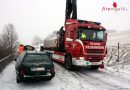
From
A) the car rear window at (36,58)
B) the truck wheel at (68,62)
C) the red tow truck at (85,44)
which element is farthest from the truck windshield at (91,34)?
the car rear window at (36,58)

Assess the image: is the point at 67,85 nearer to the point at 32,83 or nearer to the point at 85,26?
the point at 32,83

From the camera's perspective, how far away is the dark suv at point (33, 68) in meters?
9.24

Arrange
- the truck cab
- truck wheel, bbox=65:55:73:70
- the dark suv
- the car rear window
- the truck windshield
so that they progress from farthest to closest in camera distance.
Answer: truck wheel, bbox=65:55:73:70
the truck windshield
the truck cab
the car rear window
the dark suv

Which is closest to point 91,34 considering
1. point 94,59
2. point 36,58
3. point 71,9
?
point 94,59

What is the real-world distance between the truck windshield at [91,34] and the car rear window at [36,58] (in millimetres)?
3992

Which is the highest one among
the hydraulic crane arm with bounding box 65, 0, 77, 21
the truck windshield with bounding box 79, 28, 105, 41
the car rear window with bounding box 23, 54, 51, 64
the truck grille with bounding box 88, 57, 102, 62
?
the hydraulic crane arm with bounding box 65, 0, 77, 21

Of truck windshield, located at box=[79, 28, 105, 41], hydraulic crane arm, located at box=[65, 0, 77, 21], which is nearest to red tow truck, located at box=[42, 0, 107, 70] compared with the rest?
truck windshield, located at box=[79, 28, 105, 41]

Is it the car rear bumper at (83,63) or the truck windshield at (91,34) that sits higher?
the truck windshield at (91,34)

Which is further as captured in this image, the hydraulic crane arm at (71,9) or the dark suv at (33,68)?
the hydraulic crane arm at (71,9)

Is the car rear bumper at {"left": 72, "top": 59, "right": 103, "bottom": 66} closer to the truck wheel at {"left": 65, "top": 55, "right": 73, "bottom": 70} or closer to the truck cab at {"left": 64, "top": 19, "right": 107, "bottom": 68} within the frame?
the truck cab at {"left": 64, "top": 19, "right": 107, "bottom": 68}

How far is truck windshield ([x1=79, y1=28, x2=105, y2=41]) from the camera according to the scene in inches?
530

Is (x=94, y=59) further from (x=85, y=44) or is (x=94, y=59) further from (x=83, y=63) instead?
(x=85, y=44)

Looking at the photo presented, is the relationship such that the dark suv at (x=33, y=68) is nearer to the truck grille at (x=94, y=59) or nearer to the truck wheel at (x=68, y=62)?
the truck grille at (x=94, y=59)

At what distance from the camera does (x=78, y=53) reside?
13398mm
